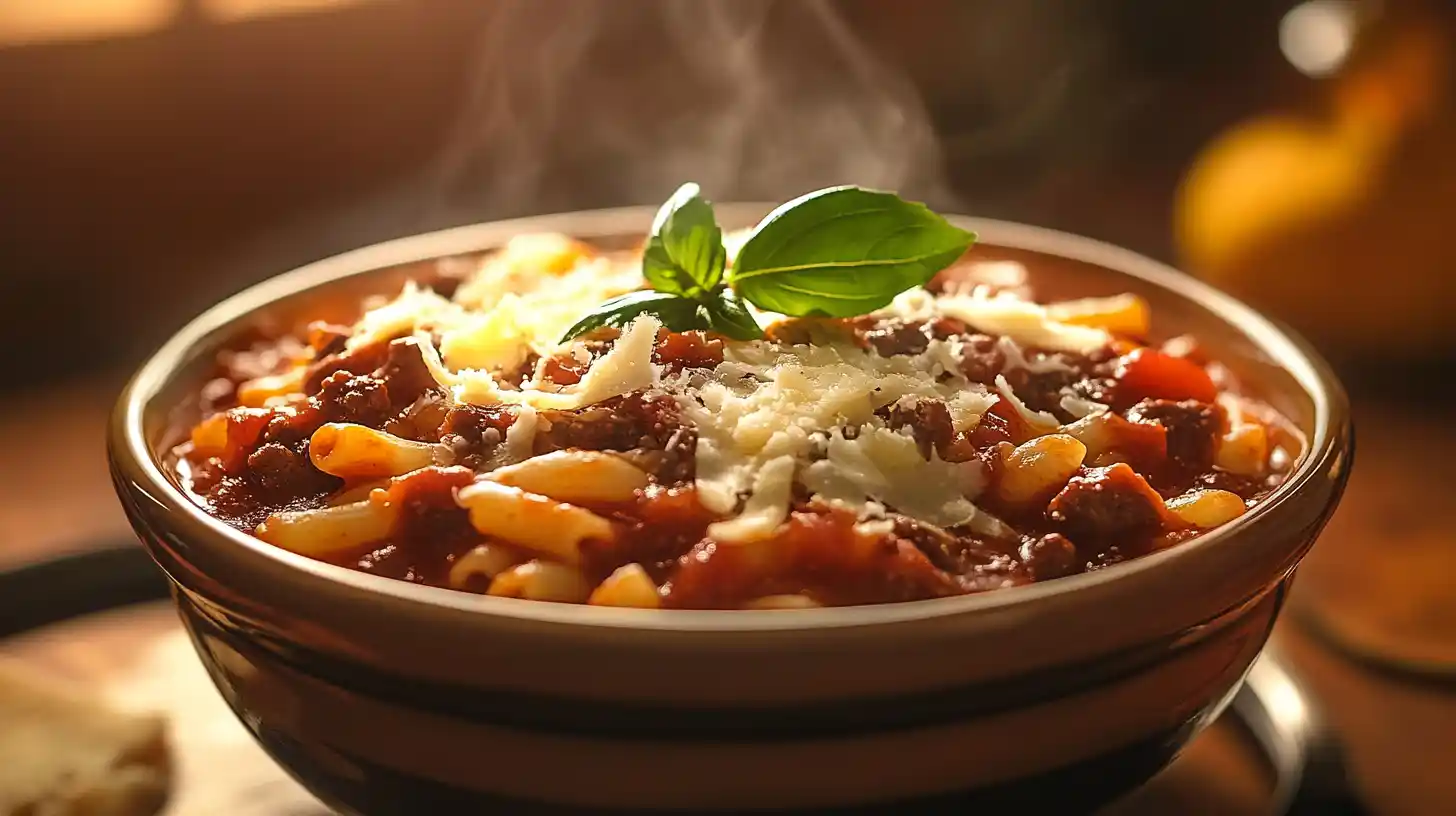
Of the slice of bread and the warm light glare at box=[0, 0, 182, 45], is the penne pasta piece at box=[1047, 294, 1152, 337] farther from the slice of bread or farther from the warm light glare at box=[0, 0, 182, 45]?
the warm light glare at box=[0, 0, 182, 45]

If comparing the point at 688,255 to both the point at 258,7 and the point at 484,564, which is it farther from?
the point at 258,7

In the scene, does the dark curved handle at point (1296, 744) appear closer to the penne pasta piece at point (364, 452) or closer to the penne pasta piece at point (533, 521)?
the penne pasta piece at point (533, 521)

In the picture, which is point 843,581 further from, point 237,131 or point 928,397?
point 237,131

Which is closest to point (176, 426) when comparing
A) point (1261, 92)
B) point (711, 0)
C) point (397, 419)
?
point (397, 419)

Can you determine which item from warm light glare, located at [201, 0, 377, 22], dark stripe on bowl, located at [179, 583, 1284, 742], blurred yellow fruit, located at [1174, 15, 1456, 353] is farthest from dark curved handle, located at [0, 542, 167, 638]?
blurred yellow fruit, located at [1174, 15, 1456, 353]

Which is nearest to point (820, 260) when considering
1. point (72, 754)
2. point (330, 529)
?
point (330, 529)

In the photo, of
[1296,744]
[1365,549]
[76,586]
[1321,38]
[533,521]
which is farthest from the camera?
[1321,38]
